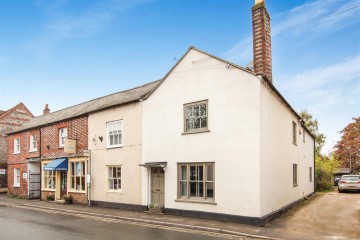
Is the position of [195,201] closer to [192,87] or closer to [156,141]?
[156,141]

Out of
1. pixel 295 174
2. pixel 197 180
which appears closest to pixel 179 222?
pixel 197 180

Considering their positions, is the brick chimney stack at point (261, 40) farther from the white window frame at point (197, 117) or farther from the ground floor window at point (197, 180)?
the ground floor window at point (197, 180)

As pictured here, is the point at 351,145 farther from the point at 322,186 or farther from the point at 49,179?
the point at 49,179

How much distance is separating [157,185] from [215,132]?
443 centimetres

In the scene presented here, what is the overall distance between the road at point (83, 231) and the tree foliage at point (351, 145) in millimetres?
52489

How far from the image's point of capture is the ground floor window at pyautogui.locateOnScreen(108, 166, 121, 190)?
17578 mm

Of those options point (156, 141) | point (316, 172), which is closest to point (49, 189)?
point (156, 141)

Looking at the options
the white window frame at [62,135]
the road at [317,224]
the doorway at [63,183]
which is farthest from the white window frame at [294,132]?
the doorway at [63,183]

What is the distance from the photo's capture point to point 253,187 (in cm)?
1198

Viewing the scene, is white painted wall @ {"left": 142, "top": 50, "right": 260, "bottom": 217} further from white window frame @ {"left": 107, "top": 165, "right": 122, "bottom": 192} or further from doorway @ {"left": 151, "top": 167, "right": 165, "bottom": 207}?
white window frame @ {"left": 107, "top": 165, "right": 122, "bottom": 192}

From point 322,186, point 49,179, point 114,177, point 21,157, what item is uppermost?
point 21,157

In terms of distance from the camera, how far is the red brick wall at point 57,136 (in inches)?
786

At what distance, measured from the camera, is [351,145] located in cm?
5456

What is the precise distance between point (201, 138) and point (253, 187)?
322 cm
